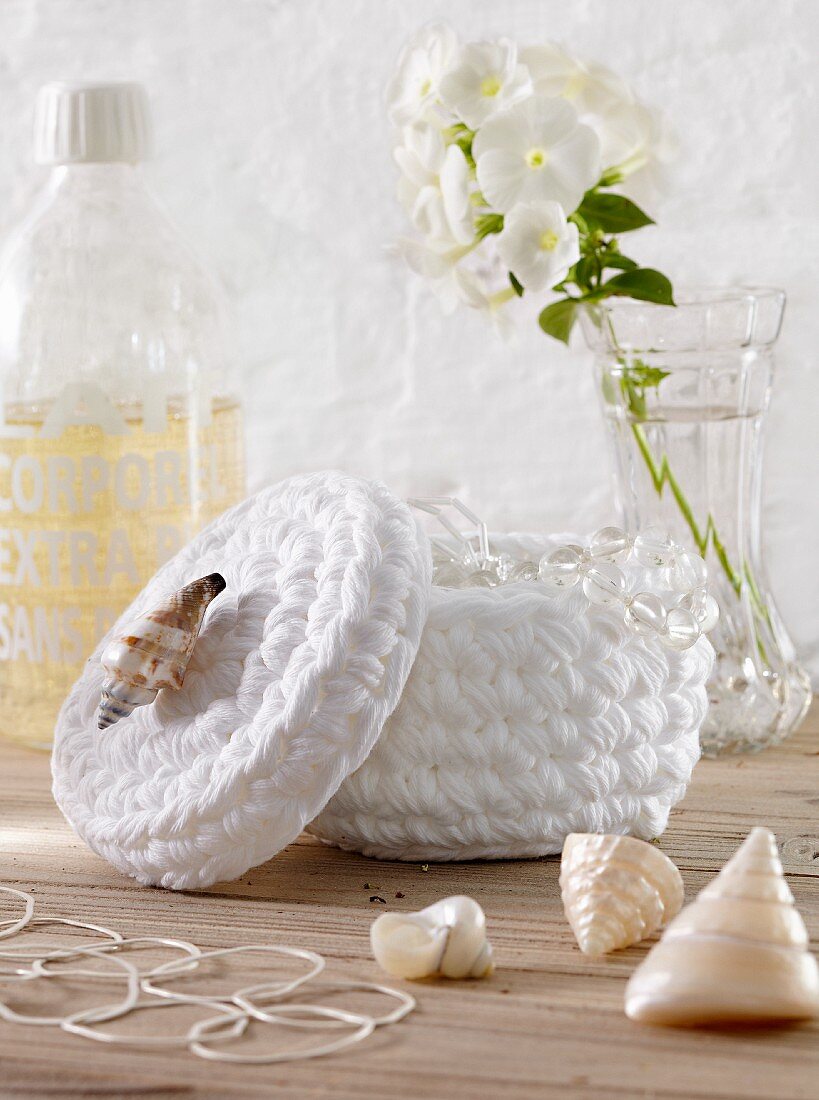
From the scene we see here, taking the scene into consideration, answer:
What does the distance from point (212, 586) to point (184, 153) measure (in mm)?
535

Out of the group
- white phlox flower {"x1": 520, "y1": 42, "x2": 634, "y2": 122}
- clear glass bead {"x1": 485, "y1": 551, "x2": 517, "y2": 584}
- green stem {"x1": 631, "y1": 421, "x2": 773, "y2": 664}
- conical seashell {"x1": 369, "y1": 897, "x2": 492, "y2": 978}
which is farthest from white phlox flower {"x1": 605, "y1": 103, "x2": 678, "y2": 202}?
conical seashell {"x1": 369, "y1": 897, "x2": 492, "y2": 978}

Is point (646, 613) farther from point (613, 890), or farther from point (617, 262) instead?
point (617, 262)

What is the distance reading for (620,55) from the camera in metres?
0.92

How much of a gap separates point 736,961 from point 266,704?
0.21 meters

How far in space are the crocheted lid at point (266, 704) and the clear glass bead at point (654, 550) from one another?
Answer: 104 mm

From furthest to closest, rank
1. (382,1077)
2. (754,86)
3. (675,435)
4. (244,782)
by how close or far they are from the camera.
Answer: (754,86) < (675,435) < (244,782) < (382,1077)

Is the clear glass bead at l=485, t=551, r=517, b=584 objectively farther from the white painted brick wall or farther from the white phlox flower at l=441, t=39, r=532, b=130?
the white painted brick wall

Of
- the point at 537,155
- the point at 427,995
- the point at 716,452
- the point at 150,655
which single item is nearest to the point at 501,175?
the point at 537,155

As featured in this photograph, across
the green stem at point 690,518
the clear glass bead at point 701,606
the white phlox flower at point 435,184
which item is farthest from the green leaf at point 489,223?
the clear glass bead at point 701,606

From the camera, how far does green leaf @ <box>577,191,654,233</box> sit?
2.33ft

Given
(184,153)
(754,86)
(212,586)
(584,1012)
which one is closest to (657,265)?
(754,86)

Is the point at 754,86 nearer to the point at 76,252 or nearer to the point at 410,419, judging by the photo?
the point at 410,419

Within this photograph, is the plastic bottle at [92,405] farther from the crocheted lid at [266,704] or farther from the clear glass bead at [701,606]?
the clear glass bead at [701,606]

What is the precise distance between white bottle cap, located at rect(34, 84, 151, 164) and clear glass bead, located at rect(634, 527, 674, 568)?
1.33 ft
